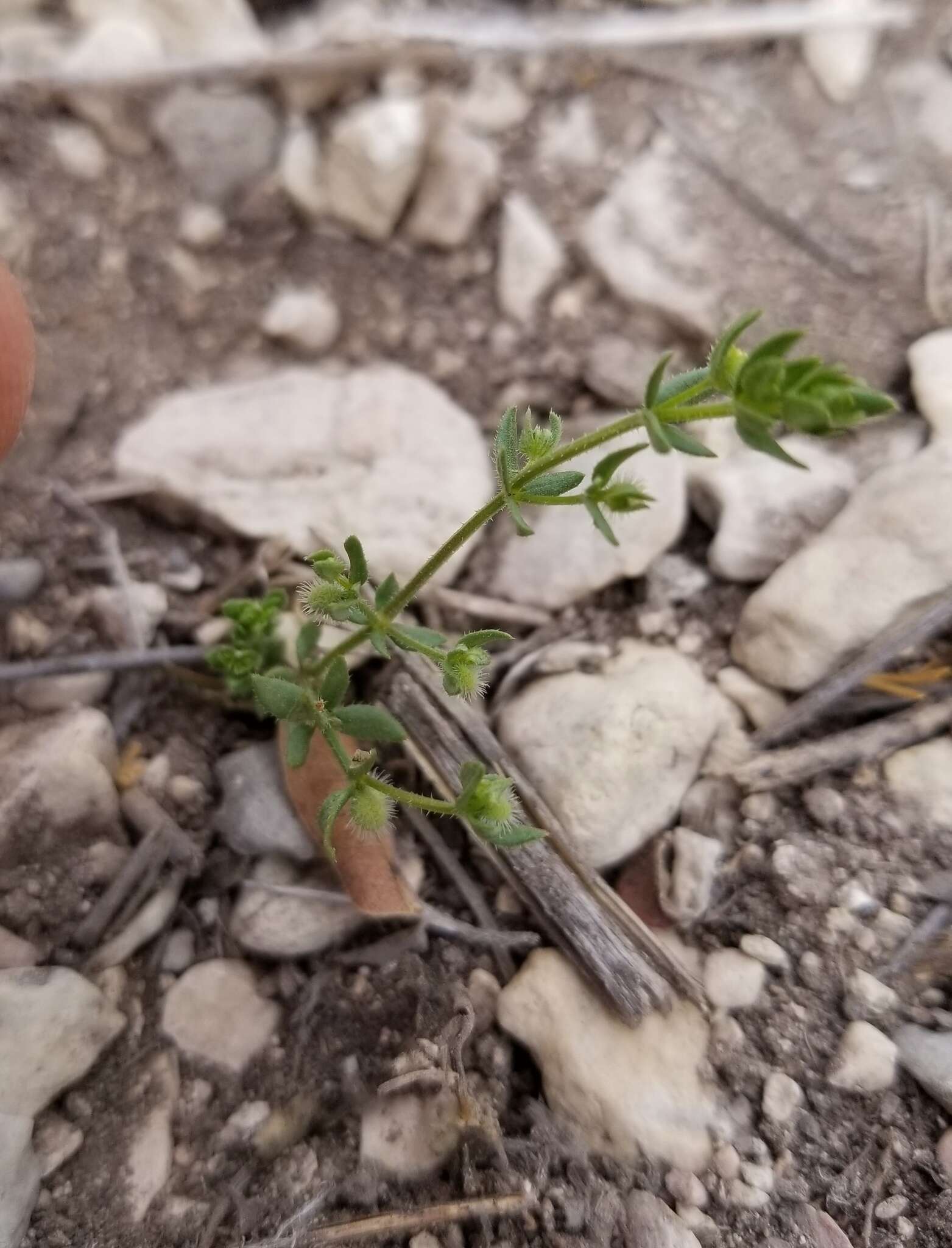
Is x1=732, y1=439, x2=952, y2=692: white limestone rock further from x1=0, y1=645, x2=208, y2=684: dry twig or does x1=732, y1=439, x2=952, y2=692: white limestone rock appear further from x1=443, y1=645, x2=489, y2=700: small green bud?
x1=0, y1=645, x2=208, y2=684: dry twig

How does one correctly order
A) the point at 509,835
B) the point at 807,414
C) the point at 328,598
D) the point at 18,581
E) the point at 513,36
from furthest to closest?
the point at 513,36 < the point at 18,581 < the point at 328,598 < the point at 509,835 < the point at 807,414

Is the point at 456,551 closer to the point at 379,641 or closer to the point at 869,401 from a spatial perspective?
the point at 379,641

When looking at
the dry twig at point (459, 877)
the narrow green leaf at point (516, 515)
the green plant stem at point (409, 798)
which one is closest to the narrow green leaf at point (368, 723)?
the green plant stem at point (409, 798)

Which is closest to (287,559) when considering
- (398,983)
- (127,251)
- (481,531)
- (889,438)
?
(481,531)


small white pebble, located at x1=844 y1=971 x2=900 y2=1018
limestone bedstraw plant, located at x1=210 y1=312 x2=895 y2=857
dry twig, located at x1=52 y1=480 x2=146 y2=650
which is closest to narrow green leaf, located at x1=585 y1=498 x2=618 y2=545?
limestone bedstraw plant, located at x1=210 y1=312 x2=895 y2=857

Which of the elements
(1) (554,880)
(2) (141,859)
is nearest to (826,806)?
(1) (554,880)

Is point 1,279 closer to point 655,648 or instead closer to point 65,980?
point 65,980
